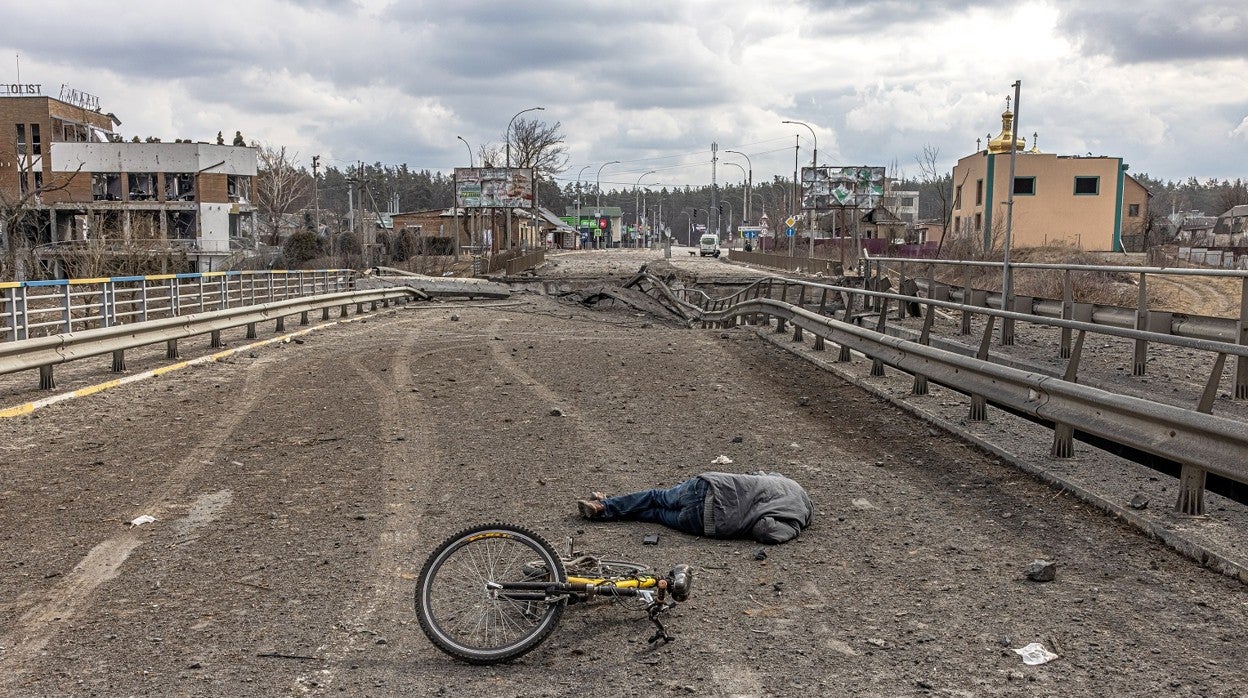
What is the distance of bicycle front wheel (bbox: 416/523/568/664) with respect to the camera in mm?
4676

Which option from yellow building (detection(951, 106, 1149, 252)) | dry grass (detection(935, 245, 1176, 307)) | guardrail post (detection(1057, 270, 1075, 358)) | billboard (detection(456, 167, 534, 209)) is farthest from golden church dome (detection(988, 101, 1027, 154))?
guardrail post (detection(1057, 270, 1075, 358))

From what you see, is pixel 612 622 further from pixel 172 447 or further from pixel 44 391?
pixel 44 391

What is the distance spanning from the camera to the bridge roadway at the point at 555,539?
4453 millimetres

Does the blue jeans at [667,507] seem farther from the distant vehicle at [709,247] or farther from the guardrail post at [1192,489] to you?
the distant vehicle at [709,247]

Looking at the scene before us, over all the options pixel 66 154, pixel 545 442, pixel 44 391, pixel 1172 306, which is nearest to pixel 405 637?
pixel 545 442

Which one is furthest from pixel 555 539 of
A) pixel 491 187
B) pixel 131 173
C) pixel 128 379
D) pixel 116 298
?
pixel 131 173

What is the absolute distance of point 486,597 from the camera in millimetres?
4945

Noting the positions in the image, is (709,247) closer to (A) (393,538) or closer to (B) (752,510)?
(B) (752,510)

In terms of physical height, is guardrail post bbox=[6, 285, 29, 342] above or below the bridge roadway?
above

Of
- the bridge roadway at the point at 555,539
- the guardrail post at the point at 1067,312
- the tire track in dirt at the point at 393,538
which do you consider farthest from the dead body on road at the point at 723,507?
the guardrail post at the point at 1067,312

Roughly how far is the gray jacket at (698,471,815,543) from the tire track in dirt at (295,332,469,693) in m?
1.77

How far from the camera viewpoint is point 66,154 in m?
89.1

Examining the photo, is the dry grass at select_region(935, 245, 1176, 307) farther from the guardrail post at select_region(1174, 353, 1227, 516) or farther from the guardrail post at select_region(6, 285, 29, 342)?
→ the guardrail post at select_region(6, 285, 29, 342)

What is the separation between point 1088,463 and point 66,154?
3796 inches
